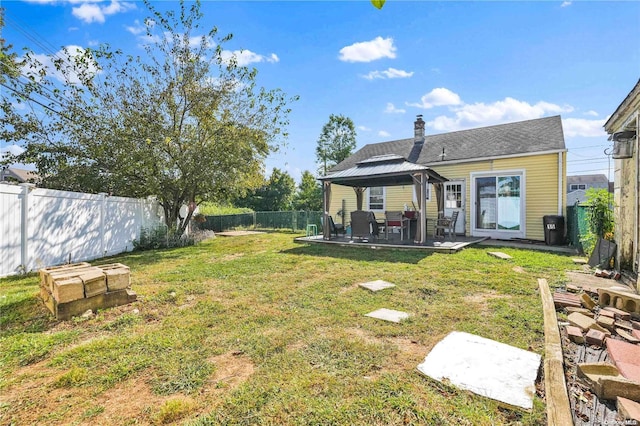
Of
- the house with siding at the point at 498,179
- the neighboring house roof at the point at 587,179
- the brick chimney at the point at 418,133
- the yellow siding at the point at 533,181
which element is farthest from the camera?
the neighboring house roof at the point at 587,179

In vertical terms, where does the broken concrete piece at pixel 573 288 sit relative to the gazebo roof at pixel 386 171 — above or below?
below

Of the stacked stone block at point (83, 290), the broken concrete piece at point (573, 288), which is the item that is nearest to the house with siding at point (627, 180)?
the broken concrete piece at point (573, 288)

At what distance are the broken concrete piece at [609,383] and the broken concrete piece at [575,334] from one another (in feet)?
2.04

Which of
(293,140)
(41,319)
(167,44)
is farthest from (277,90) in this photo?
(41,319)

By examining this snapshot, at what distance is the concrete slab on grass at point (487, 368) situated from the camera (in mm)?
1957

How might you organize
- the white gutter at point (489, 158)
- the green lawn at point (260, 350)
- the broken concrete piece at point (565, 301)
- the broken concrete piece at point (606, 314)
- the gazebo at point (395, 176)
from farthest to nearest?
the white gutter at point (489, 158) < the gazebo at point (395, 176) < the broken concrete piece at point (565, 301) < the broken concrete piece at point (606, 314) < the green lawn at point (260, 350)

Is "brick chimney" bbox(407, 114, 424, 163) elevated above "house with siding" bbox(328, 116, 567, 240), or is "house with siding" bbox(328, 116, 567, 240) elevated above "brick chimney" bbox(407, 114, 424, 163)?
"brick chimney" bbox(407, 114, 424, 163)

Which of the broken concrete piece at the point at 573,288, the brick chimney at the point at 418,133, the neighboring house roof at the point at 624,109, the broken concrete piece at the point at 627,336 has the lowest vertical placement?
the broken concrete piece at the point at 627,336

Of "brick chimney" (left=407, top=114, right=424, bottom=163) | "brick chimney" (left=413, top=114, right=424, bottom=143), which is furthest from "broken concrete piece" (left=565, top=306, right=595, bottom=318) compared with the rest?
"brick chimney" (left=413, top=114, right=424, bottom=143)

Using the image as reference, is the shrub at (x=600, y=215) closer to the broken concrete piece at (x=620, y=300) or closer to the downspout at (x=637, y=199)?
the downspout at (x=637, y=199)

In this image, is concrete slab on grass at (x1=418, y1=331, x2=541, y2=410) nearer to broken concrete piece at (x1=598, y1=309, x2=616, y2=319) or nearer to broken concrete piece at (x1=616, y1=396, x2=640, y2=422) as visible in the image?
broken concrete piece at (x1=616, y1=396, x2=640, y2=422)

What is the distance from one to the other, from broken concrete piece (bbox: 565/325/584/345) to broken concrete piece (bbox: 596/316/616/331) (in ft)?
1.25

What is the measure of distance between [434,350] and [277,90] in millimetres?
10322

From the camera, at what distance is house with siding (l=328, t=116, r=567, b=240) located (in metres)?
9.94
